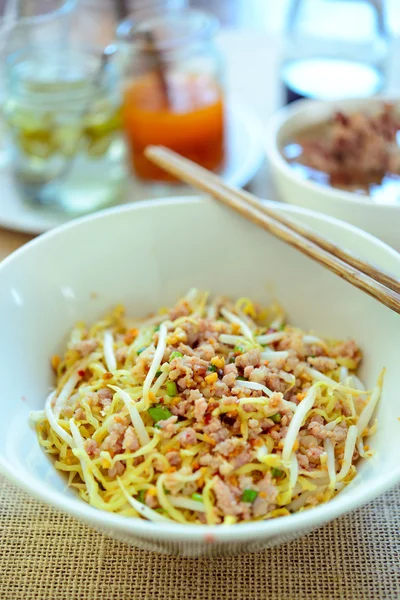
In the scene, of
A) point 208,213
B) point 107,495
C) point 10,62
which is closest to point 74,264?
point 208,213

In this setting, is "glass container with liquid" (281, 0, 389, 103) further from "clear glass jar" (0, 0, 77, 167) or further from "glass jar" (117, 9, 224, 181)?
"clear glass jar" (0, 0, 77, 167)

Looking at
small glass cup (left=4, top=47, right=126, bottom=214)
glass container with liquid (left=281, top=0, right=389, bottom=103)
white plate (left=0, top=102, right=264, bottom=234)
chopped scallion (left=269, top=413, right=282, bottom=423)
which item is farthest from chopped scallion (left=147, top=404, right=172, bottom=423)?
glass container with liquid (left=281, top=0, right=389, bottom=103)

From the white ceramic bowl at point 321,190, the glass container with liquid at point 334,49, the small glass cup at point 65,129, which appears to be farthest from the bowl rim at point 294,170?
the small glass cup at point 65,129

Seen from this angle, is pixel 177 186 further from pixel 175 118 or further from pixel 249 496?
pixel 249 496

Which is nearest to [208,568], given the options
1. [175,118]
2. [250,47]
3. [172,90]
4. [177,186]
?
[177,186]

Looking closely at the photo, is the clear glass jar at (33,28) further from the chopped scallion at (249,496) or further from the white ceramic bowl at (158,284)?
the chopped scallion at (249,496)

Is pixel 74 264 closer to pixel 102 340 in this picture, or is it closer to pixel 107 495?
pixel 102 340
